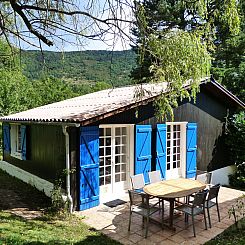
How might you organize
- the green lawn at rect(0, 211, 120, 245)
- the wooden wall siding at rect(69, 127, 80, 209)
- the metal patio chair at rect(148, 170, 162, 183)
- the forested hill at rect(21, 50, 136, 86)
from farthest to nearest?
the metal patio chair at rect(148, 170, 162, 183) < the wooden wall siding at rect(69, 127, 80, 209) < the green lawn at rect(0, 211, 120, 245) < the forested hill at rect(21, 50, 136, 86)

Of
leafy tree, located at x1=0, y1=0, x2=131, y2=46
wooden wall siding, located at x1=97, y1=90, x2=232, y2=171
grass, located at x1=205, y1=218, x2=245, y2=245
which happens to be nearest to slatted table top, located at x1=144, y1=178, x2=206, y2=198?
grass, located at x1=205, y1=218, x2=245, y2=245

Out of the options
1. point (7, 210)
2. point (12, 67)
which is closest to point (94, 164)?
point (7, 210)

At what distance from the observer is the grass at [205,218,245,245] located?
5.07m

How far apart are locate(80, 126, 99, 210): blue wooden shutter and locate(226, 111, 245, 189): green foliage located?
20.6 feet

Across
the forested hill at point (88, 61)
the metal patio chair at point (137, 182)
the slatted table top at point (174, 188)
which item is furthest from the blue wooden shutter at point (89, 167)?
the forested hill at point (88, 61)

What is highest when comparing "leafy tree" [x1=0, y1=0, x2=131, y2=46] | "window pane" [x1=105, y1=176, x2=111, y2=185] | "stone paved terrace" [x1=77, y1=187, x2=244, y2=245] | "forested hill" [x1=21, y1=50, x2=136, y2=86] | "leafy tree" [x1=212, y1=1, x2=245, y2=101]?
"leafy tree" [x1=212, y1=1, x2=245, y2=101]

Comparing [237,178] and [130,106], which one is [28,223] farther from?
[237,178]

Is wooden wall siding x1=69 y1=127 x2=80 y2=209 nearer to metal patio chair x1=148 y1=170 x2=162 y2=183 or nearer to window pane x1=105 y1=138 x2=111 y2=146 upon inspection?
window pane x1=105 y1=138 x2=111 y2=146

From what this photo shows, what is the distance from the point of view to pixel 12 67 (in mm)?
5445

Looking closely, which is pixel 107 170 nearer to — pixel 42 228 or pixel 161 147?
pixel 161 147

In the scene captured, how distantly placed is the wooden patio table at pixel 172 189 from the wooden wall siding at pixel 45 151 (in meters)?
2.57

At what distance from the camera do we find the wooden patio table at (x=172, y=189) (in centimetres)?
559

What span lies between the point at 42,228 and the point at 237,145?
8.33 meters

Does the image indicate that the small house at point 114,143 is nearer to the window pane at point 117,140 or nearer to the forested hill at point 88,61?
the window pane at point 117,140
